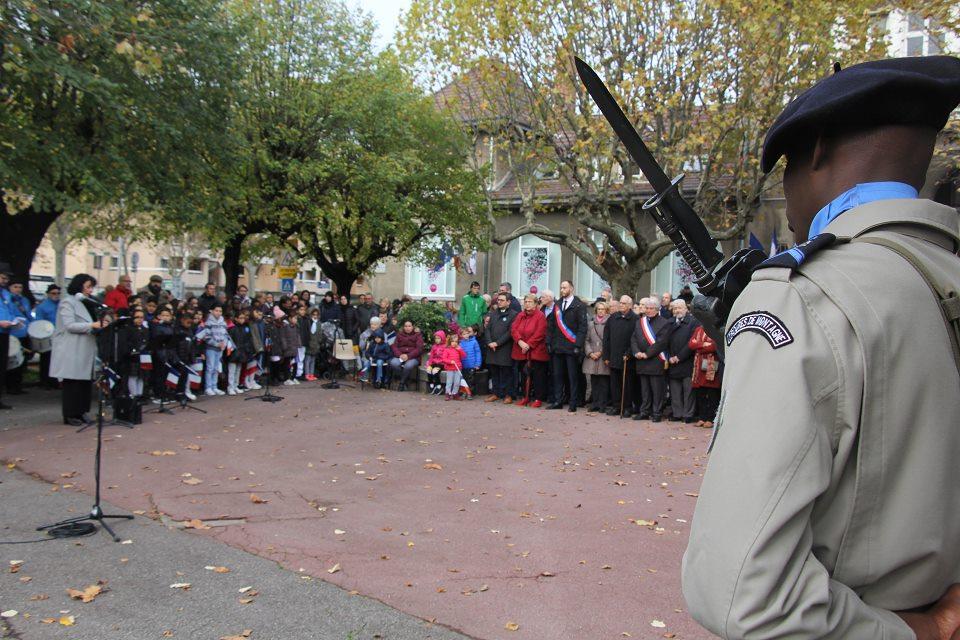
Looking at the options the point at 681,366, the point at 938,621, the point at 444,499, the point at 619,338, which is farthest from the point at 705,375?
the point at 938,621

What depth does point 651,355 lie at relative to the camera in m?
13.2

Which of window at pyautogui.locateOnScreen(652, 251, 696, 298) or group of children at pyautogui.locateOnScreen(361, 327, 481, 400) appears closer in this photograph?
group of children at pyautogui.locateOnScreen(361, 327, 481, 400)

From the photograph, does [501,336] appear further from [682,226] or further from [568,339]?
[682,226]

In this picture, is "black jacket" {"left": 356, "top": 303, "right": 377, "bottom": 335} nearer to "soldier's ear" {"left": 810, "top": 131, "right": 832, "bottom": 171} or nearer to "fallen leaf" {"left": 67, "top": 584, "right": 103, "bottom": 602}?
"fallen leaf" {"left": 67, "top": 584, "right": 103, "bottom": 602}

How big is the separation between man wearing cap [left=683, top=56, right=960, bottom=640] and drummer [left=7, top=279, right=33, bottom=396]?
1419cm

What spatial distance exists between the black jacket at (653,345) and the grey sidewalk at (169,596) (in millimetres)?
9051

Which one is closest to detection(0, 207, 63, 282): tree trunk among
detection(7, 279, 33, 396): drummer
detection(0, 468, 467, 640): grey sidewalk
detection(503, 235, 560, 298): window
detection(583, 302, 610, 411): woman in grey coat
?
detection(7, 279, 33, 396): drummer

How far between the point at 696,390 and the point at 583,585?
8.45 metres

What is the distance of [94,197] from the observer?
501 inches

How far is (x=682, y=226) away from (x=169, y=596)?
424 cm

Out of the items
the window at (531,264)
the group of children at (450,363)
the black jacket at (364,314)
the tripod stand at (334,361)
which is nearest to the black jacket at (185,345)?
the tripod stand at (334,361)

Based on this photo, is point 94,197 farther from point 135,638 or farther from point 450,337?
point 135,638

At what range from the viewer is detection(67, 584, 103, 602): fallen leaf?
480 centimetres

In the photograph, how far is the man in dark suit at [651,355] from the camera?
13234 millimetres
